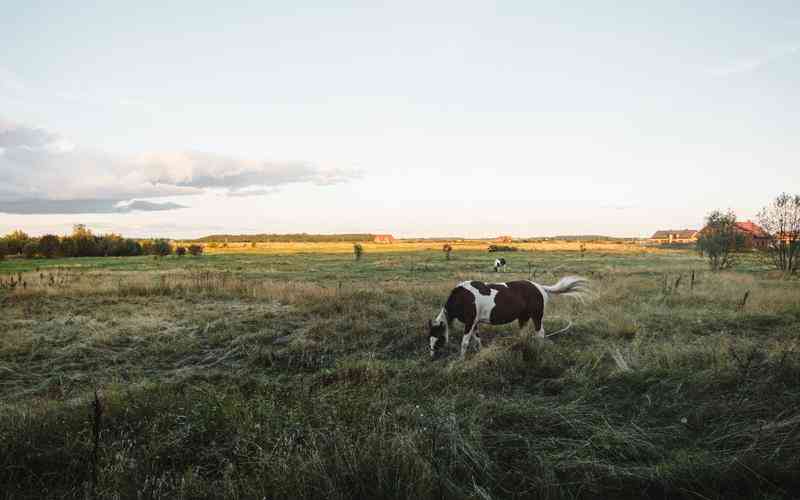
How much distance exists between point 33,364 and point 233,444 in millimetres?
7139

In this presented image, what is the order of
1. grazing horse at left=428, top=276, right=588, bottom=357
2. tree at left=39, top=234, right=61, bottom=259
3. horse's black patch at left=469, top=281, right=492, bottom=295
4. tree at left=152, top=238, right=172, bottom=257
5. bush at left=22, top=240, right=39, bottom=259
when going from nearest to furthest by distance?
grazing horse at left=428, top=276, right=588, bottom=357 → horse's black patch at left=469, top=281, right=492, bottom=295 → bush at left=22, top=240, right=39, bottom=259 → tree at left=39, top=234, right=61, bottom=259 → tree at left=152, top=238, right=172, bottom=257

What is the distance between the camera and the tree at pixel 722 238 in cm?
2914

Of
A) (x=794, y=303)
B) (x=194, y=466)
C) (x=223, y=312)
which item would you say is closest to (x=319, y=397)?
(x=194, y=466)

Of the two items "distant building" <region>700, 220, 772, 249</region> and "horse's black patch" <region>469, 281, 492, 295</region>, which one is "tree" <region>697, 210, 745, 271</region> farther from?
"horse's black patch" <region>469, 281, 492, 295</region>

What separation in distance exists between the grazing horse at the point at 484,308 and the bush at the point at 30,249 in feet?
280

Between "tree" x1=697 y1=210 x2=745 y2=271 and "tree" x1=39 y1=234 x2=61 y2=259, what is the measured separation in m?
92.1

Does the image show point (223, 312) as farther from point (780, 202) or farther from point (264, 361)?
point (780, 202)

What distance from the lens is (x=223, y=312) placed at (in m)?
12.8

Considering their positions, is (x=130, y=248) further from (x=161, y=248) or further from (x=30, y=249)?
(x=30, y=249)

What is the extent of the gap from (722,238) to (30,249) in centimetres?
9385

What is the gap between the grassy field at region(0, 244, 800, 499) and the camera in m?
3.34

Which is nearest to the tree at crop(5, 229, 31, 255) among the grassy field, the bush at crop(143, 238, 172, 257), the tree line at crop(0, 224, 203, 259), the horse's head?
the tree line at crop(0, 224, 203, 259)

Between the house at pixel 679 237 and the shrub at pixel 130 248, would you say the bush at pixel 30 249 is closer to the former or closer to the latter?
the shrub at pixel 130 248

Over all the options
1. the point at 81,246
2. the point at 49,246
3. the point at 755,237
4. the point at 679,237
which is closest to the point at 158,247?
the point at 81,246
